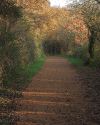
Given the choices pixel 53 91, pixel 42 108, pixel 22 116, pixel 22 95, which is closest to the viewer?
pixel 22 116

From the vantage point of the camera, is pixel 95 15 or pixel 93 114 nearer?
pixel 93 114

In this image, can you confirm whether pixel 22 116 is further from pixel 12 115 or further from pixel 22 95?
pixel 22 95

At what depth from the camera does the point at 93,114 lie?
12.8 metres

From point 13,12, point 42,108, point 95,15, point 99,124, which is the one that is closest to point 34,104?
point 42,108

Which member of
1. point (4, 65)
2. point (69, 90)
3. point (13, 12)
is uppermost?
point (13, 12)

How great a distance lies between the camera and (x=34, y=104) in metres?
14.4

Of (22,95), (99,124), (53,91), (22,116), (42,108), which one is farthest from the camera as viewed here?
(53,91)

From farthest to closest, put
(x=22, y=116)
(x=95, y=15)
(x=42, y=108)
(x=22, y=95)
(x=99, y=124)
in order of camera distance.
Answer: (x=95, y=15) → (x=22, y=95) → (x=42, y=108) → (x=22, y=116) → (x=99, y=124)

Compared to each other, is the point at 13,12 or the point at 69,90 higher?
the point at 13,12

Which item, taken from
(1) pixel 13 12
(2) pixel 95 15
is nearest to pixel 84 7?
(2) pixel 95 15

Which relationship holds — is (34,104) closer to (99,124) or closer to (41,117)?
(41,117)

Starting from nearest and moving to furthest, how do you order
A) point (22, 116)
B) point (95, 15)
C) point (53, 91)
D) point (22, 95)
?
point (22, 116)
point (22, 95)
point (53, 91)
point (95, 15)

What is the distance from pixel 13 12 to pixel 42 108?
633cm

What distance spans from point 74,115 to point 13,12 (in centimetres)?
747
